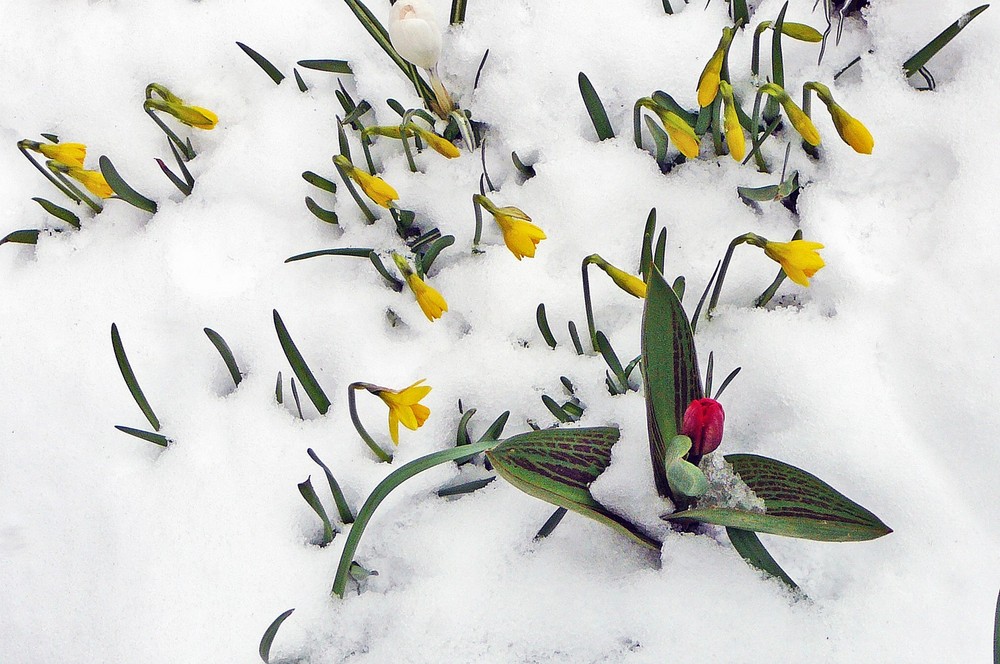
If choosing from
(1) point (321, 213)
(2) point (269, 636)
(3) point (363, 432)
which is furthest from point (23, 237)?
(2) point (269, 636)

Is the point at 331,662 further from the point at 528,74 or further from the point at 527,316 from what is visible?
the point at 528,74

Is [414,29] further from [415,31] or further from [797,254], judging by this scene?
[797,254]

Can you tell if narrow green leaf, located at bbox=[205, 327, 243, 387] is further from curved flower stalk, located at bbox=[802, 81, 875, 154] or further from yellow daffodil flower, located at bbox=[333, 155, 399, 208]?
curved flower stalk, located at bbox=[802, 81, 875, 154]

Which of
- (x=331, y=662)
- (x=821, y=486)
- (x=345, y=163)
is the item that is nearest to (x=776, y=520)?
(x=821, y=486)

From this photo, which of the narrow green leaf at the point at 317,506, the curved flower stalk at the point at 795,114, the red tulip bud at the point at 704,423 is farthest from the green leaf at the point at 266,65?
the red tulip bud at the point at 704,423

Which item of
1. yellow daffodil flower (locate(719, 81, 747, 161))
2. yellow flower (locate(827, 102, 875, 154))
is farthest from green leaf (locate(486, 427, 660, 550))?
yellow flower (locate(827, 102, 875, 154))
